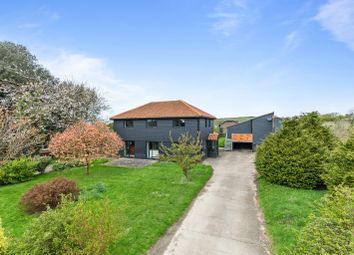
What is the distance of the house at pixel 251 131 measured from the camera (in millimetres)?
37188

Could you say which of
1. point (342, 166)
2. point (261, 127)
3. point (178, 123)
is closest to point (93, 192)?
point (342, 166)

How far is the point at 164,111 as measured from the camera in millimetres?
30719

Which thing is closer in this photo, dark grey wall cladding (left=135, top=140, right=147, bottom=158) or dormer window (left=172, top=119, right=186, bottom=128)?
dormer window (left=172, top=119, right=186, bottom=128)

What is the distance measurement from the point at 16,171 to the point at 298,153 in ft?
75.5

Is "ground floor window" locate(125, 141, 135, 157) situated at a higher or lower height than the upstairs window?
lower

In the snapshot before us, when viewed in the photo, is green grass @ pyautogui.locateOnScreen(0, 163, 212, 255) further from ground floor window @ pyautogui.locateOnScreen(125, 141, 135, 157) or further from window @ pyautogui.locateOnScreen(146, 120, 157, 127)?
ground floor window @ pyautogui.locateOnScreen(125, 141, 135, 157)

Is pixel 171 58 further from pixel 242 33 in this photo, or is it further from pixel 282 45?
pixel 282 45

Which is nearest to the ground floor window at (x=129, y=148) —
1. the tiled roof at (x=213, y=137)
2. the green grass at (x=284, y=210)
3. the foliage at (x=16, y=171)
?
the tiled roof at (x=213, y=137)

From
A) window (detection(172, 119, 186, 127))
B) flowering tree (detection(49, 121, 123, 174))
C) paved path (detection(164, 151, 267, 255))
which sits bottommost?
paved path (detection(164, 151, 267, 255))

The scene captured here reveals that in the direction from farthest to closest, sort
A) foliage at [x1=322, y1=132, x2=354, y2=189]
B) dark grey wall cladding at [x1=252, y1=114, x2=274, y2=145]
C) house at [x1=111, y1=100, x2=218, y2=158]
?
dark grey wall cladding at [x1=252, y1=114, x2=274, y2=145] < house at [x1=111, y1=100, x2=218, y2=158] < foliage at [x1=322, y1=132, x2=354, y2=189]

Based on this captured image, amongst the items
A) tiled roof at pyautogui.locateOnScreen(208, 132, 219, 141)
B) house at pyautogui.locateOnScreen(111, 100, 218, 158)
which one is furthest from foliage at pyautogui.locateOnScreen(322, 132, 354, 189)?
tiled roof at pyautogui.locateOnScreen(208, 132, 219, 141)

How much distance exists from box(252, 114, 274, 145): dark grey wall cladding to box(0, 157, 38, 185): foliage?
2994 centimetres

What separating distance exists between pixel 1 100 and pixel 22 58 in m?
11.3

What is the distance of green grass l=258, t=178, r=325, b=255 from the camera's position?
9072 mm
